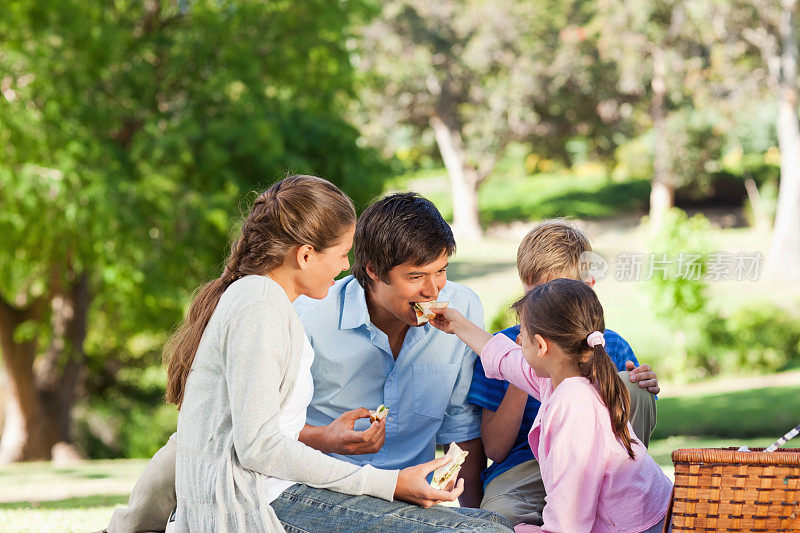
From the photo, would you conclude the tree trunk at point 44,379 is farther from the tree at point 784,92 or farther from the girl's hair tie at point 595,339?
the tree at point 784,92

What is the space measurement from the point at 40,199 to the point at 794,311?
13419mm

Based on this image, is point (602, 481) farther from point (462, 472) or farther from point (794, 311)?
point (794, 311)

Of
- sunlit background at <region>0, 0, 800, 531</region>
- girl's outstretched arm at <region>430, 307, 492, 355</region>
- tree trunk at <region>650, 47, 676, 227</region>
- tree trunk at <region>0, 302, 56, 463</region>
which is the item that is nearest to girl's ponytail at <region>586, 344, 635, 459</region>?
girl's outstretched arm at <region>430, 307, 492, 355</region>

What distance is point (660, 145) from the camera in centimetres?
2900

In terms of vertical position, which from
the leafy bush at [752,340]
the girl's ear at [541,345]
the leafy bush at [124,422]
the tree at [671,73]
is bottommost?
the leafy bush at [124,422]

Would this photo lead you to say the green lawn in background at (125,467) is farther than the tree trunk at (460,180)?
No

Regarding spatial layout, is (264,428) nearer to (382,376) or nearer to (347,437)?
(347,437)

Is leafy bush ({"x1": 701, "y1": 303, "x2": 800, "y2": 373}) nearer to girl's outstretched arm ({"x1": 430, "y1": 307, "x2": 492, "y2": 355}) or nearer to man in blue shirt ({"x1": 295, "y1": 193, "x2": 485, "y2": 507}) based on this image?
man in blue shirt ({"x1": 295, "y1": 193, "x2": 485, "y2": 507})

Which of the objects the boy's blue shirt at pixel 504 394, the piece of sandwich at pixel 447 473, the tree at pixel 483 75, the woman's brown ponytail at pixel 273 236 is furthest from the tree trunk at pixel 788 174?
the piece of sandwich at pixel 447 473

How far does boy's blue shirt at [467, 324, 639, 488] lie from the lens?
3486 millimetres

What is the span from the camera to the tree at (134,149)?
10.1m

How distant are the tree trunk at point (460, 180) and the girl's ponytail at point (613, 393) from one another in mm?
28354

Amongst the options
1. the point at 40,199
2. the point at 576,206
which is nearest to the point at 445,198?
the point at 576,206

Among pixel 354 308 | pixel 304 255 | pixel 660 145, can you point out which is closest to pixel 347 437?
pixel 304 255
